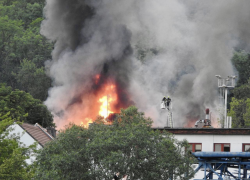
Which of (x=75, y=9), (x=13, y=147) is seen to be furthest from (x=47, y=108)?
(x=13, y=147)

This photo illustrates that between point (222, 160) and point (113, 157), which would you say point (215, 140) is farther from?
point (113, 157)

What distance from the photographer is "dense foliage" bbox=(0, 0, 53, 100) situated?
435 feet

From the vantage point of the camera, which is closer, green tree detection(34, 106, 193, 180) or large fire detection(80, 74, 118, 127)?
green tree detection(34, 106, 193, 180)

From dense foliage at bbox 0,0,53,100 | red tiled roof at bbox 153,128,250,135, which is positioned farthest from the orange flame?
red tiled roof at bbox 153,128,250,135

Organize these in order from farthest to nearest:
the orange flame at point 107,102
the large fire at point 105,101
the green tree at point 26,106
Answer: the green tree at point 26,106, the large fire at point 105,101, the orange flame at point 107,102

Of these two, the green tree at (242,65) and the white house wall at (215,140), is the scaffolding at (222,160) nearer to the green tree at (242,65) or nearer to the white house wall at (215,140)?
the white house wall at (215,140)

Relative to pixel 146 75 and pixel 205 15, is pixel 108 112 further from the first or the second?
pixel 205 15

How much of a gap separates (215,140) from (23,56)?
97.8 meters

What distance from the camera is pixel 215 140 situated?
55.2m

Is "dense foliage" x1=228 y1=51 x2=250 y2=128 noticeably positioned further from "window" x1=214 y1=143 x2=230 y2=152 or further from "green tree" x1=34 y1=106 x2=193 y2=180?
"green tree" x1=34 y1=106 x2=193 y2=180

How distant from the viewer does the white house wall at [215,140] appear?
54688 mm

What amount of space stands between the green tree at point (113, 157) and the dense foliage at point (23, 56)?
283 feet

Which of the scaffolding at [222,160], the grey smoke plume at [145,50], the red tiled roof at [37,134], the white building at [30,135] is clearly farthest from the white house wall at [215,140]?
the grey smoke plume at [145,50]

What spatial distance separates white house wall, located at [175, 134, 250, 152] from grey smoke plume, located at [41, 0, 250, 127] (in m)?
50.6
